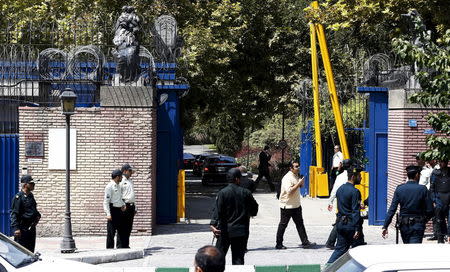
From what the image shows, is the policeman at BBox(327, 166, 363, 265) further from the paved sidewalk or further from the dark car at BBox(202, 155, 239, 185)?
the dark car at BBox(202, 155, 239, 185)

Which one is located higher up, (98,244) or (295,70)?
(295,70)

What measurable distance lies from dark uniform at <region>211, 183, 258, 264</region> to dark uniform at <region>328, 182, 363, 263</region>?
4.53 ft

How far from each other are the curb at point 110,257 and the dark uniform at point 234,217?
332 centimetres

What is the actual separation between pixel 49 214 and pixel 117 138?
6.99 ft

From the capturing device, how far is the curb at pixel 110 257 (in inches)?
611

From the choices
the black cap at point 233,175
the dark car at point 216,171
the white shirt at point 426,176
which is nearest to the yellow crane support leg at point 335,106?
the white shirt at point 426,176

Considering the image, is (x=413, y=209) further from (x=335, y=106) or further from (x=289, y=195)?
(x=335, y=106)

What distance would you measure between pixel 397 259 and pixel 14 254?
204 inches

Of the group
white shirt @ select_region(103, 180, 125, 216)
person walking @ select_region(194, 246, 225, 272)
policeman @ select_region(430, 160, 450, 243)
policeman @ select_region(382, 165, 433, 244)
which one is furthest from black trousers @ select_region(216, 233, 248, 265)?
person walking @ select_region(194, 246, 225, 272)

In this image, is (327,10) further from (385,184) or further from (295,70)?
(295,70)

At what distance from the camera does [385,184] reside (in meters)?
21.1

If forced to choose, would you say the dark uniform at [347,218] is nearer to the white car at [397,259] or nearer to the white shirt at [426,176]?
the white shirt at [426,176]

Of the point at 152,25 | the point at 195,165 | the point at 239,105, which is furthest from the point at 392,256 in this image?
the point at 195,165

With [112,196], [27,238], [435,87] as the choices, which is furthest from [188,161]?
[435,87]
